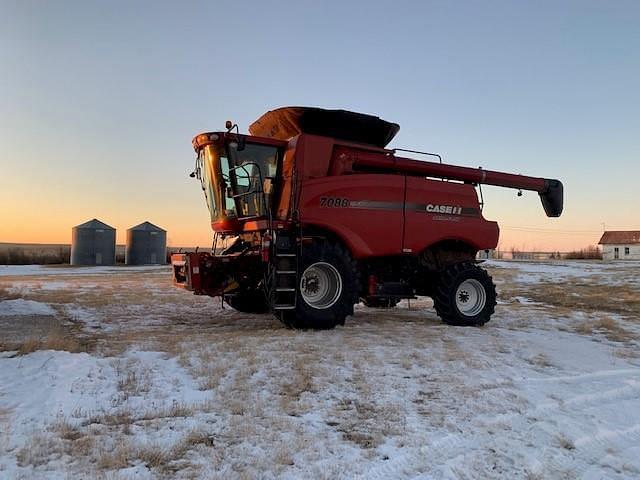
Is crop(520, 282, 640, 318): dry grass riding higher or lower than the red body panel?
lower

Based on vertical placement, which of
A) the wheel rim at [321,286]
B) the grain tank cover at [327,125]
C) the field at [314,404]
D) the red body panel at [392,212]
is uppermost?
the grain tank cover at [327,125]

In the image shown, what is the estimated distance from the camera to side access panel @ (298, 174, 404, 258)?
8.96m

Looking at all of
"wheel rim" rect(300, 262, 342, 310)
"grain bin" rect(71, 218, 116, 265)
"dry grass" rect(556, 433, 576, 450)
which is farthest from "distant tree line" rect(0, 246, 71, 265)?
"dry grass" rect(556, 433, 576, 450)

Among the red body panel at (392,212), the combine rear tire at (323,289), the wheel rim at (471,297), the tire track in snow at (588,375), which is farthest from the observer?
the wheel rim at (471,297)

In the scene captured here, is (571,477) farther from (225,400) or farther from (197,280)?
(197,280)

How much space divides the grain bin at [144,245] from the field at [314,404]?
41054mm

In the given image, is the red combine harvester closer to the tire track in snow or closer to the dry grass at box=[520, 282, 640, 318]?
the tire track in snow

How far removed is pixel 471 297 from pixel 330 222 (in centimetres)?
374

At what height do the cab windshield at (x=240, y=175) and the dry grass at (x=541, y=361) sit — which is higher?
the cab windshield at (x=240, y=175)

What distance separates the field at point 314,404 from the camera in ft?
11.3

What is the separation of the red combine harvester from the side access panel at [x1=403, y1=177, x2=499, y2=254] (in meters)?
0.02

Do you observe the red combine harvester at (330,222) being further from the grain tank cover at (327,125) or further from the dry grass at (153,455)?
the dry grass at (153,455)

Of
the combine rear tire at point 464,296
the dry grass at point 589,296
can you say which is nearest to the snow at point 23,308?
the combine rear tire at point 464,296

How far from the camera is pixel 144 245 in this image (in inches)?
1901
